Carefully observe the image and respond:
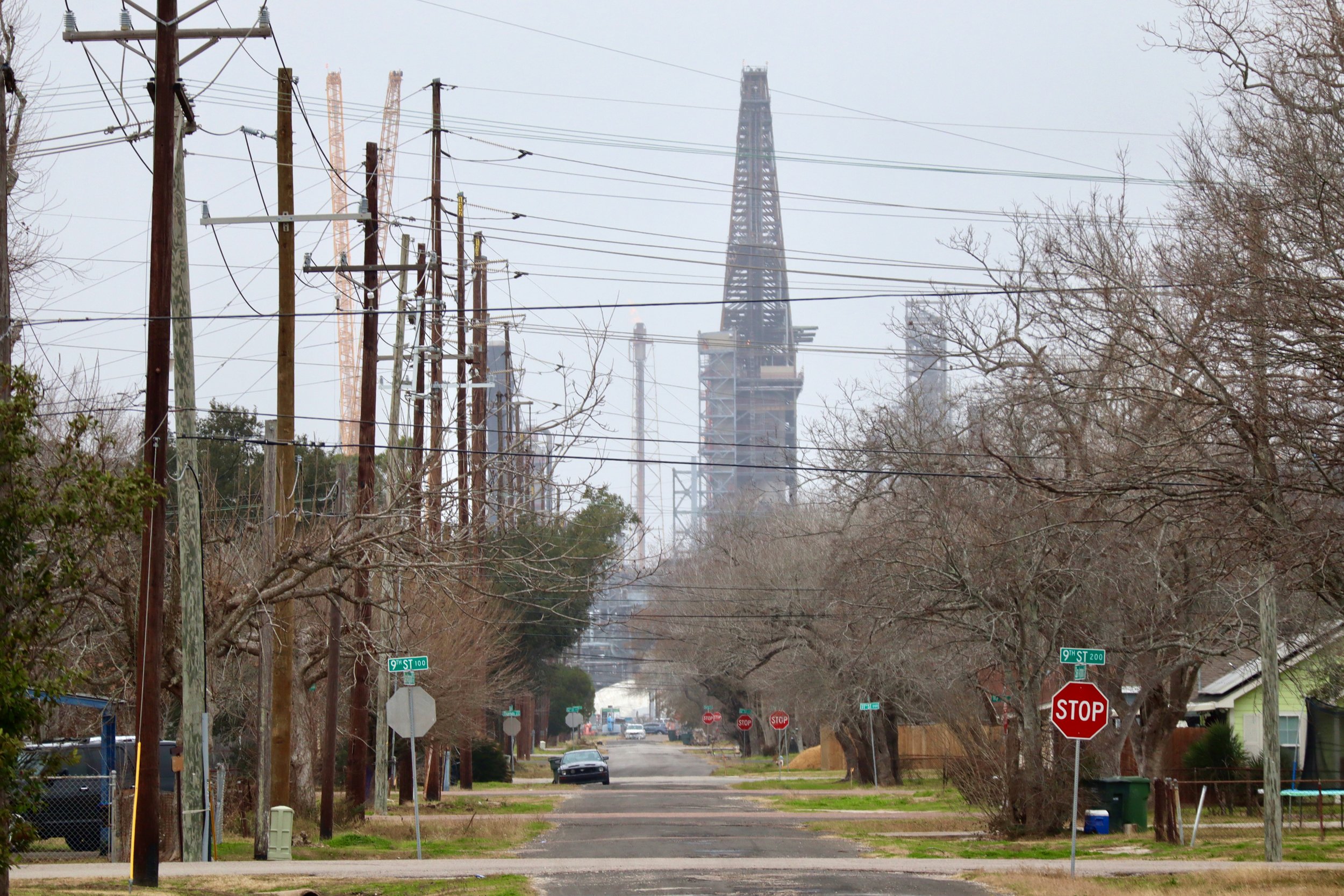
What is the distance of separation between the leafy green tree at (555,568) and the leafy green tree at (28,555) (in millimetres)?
6673

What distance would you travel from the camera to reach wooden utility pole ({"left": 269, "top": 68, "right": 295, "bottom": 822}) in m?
21.6

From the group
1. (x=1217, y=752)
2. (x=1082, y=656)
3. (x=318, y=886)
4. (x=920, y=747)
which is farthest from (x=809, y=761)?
(x=318, y=886)

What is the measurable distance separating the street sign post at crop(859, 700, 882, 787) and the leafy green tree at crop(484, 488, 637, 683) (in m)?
8.80

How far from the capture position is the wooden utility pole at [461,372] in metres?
24.2

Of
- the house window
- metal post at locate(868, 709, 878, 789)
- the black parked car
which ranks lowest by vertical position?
the black parked car

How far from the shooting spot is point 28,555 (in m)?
Result: 12.0

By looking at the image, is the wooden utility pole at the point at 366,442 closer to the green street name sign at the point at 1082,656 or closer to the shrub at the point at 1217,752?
the green street name sign at the point at 1082,656

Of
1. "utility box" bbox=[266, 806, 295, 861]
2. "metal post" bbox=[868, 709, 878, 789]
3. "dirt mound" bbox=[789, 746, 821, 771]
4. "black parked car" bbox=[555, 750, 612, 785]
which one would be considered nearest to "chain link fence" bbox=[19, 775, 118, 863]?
"utility box" bbox=[266, 806, 295, 861]

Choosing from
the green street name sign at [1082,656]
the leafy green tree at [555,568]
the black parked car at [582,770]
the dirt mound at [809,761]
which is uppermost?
the leafy green tree at [555,568]

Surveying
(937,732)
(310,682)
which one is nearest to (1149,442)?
(310,682)

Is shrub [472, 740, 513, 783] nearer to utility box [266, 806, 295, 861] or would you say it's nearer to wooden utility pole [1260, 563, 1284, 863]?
utility box [266, 806, 295, 861]

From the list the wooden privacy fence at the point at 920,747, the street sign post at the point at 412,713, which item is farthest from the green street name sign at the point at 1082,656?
the wooden privacy fence at the point at 920,747

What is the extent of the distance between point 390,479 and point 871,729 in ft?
88.8

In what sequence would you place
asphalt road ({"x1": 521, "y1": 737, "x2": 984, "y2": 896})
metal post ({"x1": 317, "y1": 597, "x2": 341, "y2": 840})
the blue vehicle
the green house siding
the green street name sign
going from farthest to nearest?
the green house siding → metal post ({"x1": 317, "y1": 597, "x2": 341, "y2": 840}) → the blue vehicle → the green street name sign → asphalt road ({"x1": 521, "y1": 737, "x2": 984, "y2": 896})
